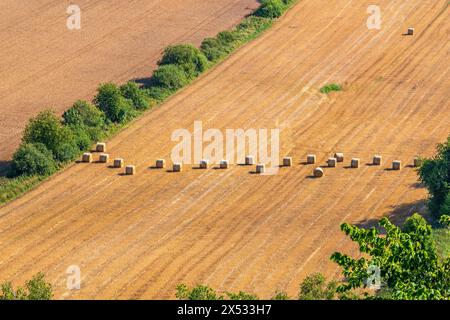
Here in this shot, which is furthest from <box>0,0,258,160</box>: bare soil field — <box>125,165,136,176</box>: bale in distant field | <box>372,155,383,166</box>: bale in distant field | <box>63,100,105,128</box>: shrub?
<box>372,155,383,166</box>: bale in distant field

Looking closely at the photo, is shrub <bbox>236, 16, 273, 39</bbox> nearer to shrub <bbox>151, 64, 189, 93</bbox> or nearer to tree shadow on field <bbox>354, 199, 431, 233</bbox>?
shrub <bbox>151, 64, 189, 93</bbox>

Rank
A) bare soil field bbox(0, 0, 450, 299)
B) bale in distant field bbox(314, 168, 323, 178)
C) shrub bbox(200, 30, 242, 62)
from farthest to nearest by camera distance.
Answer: shrub bbox(200, 30, 242, 62)
bale in distant field bbox(314, 168, 323, 178)
bare soil field bbox(0, 0, 450, 299)

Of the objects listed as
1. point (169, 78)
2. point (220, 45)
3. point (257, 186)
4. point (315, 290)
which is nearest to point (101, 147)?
point (257, 186)

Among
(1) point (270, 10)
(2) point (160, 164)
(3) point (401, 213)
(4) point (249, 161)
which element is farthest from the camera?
(1) point (270, 10)

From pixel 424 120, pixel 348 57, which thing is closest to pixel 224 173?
pixel 424 120

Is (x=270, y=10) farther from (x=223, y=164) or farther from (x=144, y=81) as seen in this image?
(x=223, y=164)

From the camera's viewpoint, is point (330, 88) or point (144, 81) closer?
point (144, 81)

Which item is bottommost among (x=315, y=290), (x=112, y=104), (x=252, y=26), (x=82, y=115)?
(x=315, y=290)
